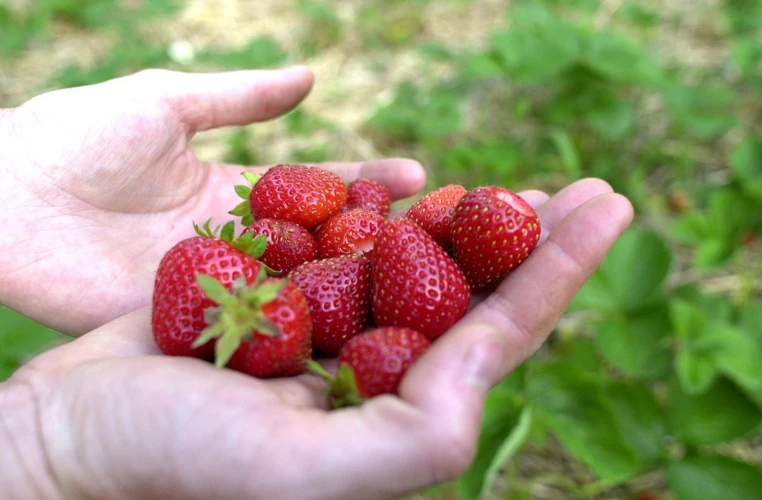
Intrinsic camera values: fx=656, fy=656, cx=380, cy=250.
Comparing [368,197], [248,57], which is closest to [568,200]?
[368,197]

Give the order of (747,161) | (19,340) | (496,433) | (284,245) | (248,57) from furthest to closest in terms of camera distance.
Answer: (248,57) < (747,161) < (19,340) < (496,433) < (284,245)

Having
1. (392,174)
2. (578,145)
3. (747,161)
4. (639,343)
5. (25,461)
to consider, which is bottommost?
(639,343)

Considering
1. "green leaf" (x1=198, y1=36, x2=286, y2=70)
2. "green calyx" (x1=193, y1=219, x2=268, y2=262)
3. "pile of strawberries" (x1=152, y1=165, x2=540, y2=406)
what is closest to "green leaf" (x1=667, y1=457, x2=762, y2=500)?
"pile of strawberries" (x1=152, y1=165, x2=540, y2=406)

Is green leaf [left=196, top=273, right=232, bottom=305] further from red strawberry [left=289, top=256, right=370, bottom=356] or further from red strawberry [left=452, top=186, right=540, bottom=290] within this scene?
red strawberry [left=452, top=186, right=540, bottom=290]

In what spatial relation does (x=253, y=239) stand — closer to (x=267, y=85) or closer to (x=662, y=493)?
(x=267, y=85)

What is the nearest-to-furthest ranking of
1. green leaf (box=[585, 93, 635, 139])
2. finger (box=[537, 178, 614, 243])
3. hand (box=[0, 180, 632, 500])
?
1. hand (box=[0, 180, 632, 500])
2. finger (box=[537, 178, 614, 243])
3. green leaf (box=[585, 93, 635, 139])

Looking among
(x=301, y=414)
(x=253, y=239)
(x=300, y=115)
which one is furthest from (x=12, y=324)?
(x=300, y=115)

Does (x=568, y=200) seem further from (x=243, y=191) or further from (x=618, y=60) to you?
(x=618, y=60)
